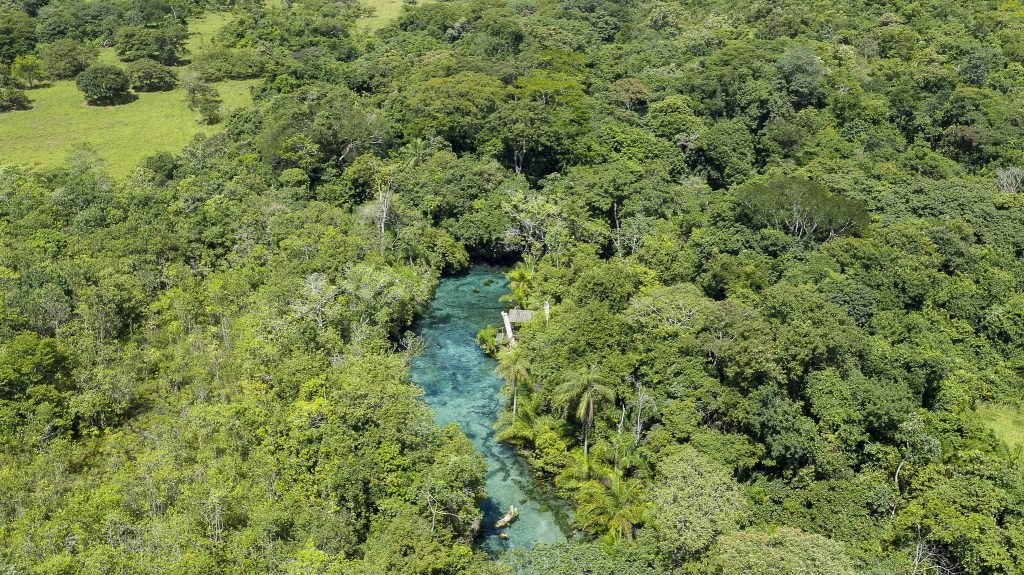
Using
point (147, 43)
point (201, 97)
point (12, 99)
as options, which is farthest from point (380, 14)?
point (12, 99)

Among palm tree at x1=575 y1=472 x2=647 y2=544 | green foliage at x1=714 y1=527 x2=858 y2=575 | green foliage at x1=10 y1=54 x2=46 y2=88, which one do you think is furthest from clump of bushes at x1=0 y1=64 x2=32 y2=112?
green foliage at x1=714 y1=527 x2=858 y2=575

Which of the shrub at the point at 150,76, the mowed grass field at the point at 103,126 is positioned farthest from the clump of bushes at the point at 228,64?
the shrub at the point at 150,76

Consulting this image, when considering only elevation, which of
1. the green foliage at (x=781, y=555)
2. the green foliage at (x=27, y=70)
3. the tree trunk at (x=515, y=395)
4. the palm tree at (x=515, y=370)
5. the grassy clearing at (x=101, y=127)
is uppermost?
the green foliage at (x=781, y=555)

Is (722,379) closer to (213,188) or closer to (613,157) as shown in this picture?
(613,157)

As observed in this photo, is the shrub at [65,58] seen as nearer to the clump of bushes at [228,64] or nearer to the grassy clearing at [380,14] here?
the clump of bushes at [228,64]

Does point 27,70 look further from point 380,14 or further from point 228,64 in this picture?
point 380,14
